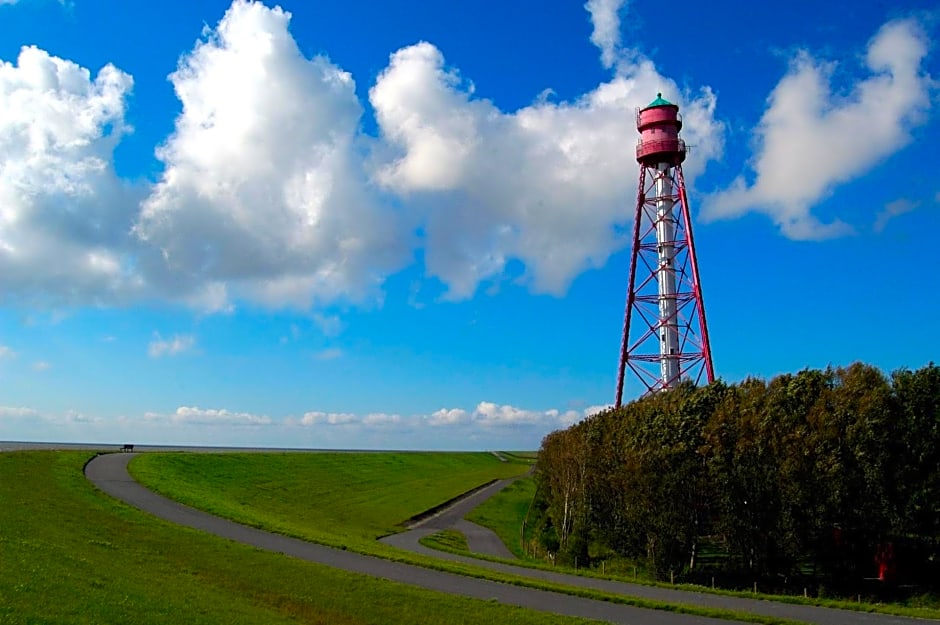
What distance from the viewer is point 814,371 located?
129ft

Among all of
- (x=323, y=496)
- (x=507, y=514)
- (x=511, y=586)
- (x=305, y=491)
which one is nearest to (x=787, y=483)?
(x=511, y=586)

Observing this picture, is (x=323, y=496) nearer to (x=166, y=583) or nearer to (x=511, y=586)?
(x=511, y=586)

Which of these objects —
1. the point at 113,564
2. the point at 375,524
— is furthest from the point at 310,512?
the point at 113,564

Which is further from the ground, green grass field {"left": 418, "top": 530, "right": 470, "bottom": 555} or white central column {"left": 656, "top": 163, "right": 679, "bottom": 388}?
white central column {"left": 656, "top": 163, "right": 679, "bottom": 388}

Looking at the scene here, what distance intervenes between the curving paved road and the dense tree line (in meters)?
9.09

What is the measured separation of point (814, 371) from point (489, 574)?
20.9 m

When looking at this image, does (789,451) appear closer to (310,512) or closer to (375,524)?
(375,524)

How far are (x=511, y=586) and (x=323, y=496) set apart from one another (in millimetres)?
48758

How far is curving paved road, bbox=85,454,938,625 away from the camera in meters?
25.0

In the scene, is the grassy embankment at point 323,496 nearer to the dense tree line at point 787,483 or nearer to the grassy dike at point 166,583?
the grassy dike at point 166,583

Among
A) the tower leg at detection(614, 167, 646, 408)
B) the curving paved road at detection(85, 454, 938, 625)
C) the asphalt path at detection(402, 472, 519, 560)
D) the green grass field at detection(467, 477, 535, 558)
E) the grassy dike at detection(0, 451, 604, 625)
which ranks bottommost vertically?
the green grass field at detection(467, 477, 535, 558)

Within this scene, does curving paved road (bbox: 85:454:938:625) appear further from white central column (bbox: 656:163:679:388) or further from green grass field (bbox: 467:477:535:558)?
white central column (bbox: 656:163:679:388)

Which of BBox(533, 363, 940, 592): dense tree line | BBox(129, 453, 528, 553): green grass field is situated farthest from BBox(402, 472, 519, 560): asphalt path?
BBox(533, 363, 940, 592): dense tree line

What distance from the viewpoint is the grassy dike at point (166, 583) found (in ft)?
57.6
